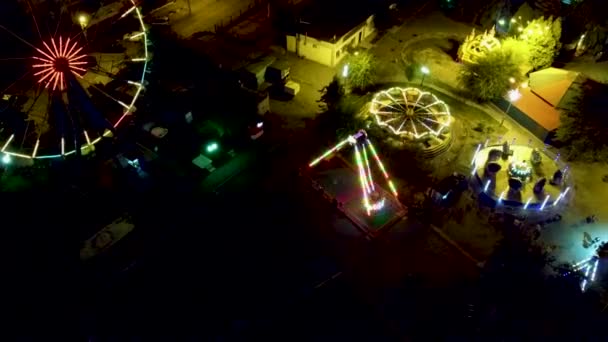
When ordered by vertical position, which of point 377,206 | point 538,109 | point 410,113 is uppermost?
point 410,113

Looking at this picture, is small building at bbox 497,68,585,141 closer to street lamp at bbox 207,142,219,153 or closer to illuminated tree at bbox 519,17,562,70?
illuminated tree at bbox 519,17,562,70

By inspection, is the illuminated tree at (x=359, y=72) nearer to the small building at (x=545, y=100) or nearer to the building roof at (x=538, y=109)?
the small building at (x=545, y=100)

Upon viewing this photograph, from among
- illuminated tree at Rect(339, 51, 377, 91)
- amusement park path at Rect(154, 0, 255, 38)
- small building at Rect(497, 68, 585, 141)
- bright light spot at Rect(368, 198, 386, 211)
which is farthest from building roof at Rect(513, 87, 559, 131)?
amusement park path at Rect(154, 0, 255, 38)

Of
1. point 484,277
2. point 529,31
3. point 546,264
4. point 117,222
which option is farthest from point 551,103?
point 117,222

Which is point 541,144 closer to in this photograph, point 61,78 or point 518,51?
point 518,51

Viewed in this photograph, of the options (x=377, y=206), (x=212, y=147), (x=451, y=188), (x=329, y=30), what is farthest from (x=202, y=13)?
(x=451, y=188)

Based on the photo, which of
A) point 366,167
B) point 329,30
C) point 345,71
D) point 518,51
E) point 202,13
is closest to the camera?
point 366,167
